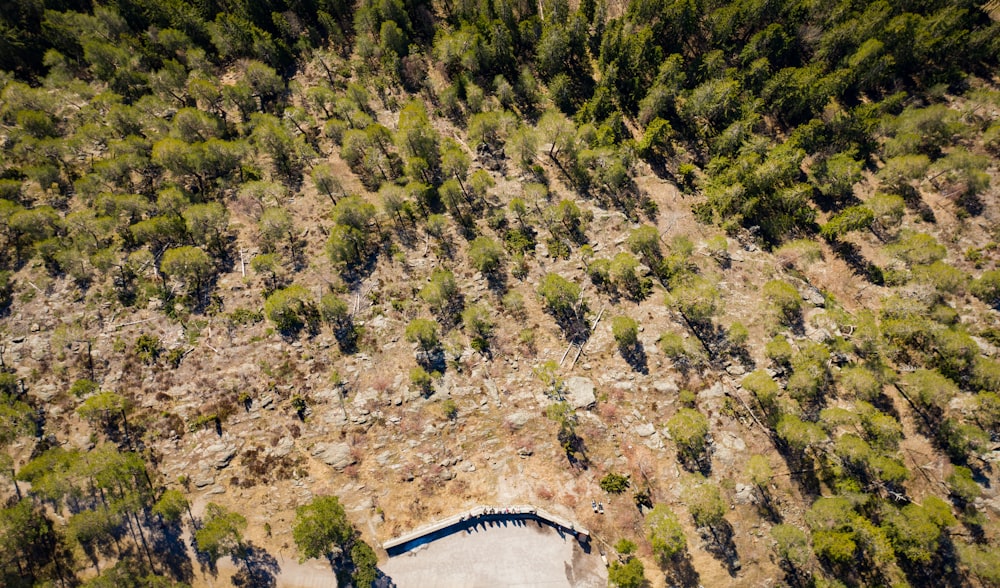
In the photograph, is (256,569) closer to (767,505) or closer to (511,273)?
(511,273)

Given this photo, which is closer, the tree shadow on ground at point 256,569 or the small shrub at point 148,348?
the tree shadow on ground at point 256,569

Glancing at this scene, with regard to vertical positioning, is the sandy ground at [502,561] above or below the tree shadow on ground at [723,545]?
above

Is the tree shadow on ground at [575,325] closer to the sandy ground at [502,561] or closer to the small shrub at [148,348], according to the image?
the sandy ground at [502,561]

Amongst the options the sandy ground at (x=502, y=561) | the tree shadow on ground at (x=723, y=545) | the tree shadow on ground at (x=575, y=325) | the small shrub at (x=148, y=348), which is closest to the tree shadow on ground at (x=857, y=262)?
the tree shadow on ground at (x=575, y=325)

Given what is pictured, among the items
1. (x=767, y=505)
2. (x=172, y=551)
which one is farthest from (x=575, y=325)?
(x=172, y=551)

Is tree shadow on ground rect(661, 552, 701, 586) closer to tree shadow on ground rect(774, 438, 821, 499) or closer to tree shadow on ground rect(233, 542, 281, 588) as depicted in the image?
tree shadow on ground rect(774, 438, 821, 499)

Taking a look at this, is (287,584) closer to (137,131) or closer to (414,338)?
(414,338)
